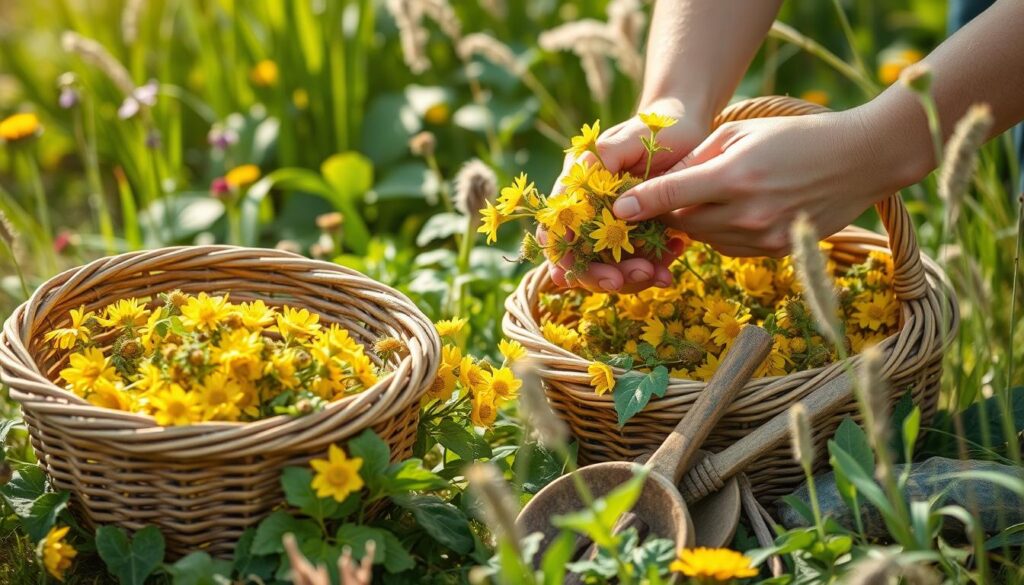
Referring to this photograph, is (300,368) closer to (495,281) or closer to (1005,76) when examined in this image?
(495,281)

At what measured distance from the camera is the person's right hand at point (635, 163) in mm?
1635

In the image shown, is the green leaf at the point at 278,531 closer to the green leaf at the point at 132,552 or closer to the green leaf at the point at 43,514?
the green leaf at the point at 132,552

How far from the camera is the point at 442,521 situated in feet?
4.78

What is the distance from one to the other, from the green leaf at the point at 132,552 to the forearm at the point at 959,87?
3.73 ft

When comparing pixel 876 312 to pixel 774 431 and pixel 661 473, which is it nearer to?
pixel 774 431

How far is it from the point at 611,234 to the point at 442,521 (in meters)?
0.49

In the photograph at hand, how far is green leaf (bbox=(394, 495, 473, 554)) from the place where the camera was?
1.43 m

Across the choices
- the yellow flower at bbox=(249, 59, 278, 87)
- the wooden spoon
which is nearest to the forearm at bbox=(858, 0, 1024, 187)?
the wooden spoon

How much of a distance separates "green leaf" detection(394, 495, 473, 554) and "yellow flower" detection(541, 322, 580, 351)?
1.13 ft

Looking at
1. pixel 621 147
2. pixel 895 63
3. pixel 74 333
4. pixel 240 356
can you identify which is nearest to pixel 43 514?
pixel 74 333

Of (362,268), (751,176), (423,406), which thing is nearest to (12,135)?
(362,268)

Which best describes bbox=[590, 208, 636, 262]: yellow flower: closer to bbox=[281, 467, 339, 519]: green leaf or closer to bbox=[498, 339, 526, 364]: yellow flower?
bbox=[498, 339, 526, 364]: yellow flower

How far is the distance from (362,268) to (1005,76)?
1.32 m

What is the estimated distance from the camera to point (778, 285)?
1.88m
